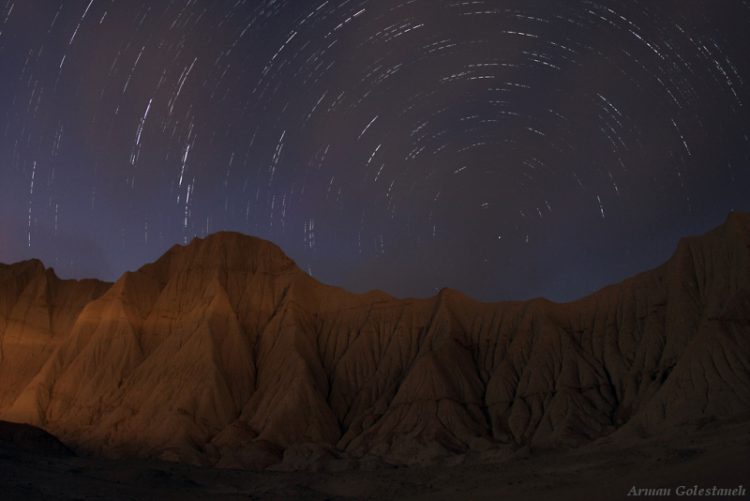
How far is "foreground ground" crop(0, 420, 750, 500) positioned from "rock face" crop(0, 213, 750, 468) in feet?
44.4

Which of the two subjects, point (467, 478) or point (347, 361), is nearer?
point (467, 478)

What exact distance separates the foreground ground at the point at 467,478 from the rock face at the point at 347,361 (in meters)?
13.5

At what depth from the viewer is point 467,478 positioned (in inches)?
1387

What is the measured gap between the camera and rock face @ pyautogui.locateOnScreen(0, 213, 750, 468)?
57281 mm

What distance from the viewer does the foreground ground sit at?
81.7 feet

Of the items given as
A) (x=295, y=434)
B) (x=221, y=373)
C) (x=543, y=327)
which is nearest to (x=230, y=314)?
(x=221, y=373)

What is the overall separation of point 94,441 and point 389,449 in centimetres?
2876

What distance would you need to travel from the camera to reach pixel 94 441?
67.7 meters

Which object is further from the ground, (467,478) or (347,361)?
(347,361)

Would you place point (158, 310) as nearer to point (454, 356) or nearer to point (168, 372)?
point (168, 372)

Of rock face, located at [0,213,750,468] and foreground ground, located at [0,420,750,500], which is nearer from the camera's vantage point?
foreground ground, located at [0,420,750,500]

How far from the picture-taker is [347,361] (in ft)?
252

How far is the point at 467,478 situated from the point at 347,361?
42329mm

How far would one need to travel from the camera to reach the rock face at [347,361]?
57.3 meters
